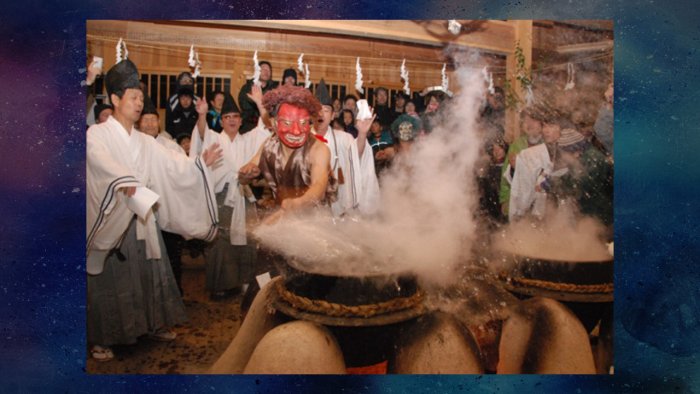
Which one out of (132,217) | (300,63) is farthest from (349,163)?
(132,217)

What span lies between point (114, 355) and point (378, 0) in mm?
2010

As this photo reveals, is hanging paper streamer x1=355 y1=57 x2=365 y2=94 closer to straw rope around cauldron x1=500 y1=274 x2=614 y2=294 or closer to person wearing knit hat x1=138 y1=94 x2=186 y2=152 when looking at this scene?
person wearing knit hat x1=138 y1=94 x2=186 y2=152

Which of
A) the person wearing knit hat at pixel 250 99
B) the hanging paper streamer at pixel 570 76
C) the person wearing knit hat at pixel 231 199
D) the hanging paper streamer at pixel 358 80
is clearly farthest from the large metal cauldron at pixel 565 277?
the person wearing knit hat at pixel 250 99

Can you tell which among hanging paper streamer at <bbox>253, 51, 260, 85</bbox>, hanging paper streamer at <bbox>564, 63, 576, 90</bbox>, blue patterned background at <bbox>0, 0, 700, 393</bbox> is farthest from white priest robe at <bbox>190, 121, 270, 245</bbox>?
hanging paper streamer at <bbox>564, 63, 576, 90</bbox>

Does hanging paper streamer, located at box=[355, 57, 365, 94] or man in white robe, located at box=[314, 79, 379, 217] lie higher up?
hanging paper streamer, located at box=[355, 57, 365, 94]

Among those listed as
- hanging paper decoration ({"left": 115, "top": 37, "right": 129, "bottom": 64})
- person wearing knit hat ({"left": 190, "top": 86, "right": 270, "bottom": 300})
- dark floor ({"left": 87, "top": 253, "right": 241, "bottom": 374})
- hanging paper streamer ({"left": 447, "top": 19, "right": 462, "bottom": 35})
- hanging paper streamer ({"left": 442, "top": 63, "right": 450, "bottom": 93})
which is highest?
hanging paper streamer ({"left": 447, "top": 19, "right": 462, "bottom": 35})

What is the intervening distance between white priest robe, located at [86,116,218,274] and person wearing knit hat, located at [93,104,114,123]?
0.09ft

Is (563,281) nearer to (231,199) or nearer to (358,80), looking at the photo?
(358,80)

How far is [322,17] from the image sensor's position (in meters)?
2.77

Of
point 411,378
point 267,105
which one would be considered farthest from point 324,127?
point 411,378

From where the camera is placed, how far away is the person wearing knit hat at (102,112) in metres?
2.71

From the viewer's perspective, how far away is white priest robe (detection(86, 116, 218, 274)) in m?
2.68

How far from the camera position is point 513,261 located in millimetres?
2752

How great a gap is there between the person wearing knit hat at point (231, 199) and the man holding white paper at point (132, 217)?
0.05m
